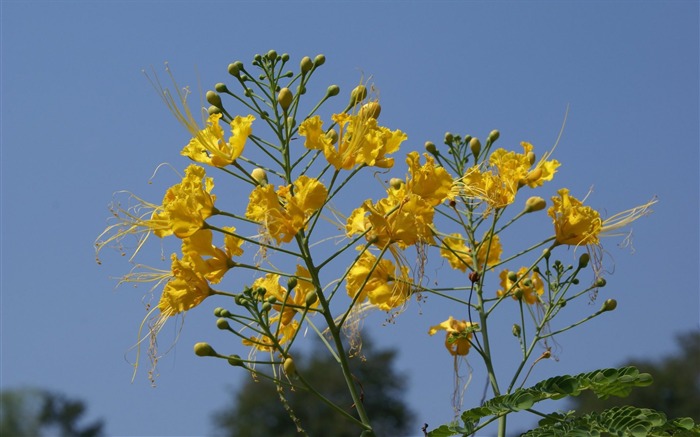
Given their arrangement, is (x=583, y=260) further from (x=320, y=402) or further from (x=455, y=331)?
(x=320, y=402)

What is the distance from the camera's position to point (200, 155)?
390 centimetres

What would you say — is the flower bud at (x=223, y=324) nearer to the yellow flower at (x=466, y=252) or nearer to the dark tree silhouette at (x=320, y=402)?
the yellow flower at (x=466, y=252)

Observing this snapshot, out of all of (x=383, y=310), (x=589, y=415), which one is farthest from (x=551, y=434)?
(x=383, y=310)

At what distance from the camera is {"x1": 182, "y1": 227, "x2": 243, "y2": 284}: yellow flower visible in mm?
3740

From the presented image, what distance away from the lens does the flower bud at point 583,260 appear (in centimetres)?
466

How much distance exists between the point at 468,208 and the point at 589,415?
4.40ft

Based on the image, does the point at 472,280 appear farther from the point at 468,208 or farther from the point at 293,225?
the point at 293,225

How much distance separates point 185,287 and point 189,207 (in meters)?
0.31

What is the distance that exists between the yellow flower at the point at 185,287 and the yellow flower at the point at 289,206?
13.9 inches

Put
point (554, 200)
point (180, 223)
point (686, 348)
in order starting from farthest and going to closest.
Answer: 1. point (686, 348)
2. point (554, 200)
3. point (180, 223)

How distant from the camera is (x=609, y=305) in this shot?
4539mm

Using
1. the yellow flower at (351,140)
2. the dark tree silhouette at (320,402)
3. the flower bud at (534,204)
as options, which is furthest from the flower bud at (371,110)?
the dark tree silhouette at (320,402)

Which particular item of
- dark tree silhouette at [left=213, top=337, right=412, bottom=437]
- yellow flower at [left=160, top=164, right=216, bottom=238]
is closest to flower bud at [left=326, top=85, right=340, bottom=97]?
yellow flower at [left=160, top=164, right=216, bottom=238]

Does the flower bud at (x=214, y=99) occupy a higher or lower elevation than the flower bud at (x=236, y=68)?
lower
